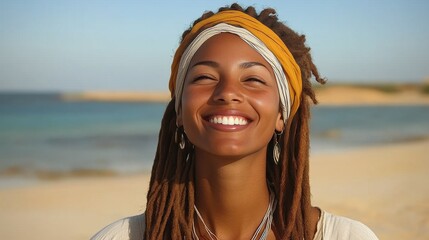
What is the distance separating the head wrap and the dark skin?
0.03 meters

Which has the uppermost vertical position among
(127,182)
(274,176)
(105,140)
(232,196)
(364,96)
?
(364,96)

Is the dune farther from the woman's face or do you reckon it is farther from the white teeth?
the white teeth

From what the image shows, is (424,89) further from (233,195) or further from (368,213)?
(233,195)

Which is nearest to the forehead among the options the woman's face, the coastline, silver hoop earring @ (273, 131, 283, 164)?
the woman's face

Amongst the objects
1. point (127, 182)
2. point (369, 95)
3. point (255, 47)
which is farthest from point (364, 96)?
point (255, 47)

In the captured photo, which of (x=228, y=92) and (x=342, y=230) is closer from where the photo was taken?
(x=228, y=92)

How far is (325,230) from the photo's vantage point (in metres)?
3.26

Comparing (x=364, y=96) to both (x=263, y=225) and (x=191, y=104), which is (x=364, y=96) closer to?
(x=263, y=225)

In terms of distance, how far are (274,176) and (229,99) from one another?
61 cm

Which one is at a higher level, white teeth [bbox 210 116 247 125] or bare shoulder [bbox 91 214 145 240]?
white teeth [bbox 210 116 247 125]

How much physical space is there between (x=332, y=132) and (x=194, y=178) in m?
23.6

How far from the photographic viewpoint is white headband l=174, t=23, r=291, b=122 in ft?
10.6

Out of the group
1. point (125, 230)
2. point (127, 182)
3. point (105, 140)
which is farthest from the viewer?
point (105, 140)

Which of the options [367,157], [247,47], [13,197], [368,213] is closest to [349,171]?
[367,157]
